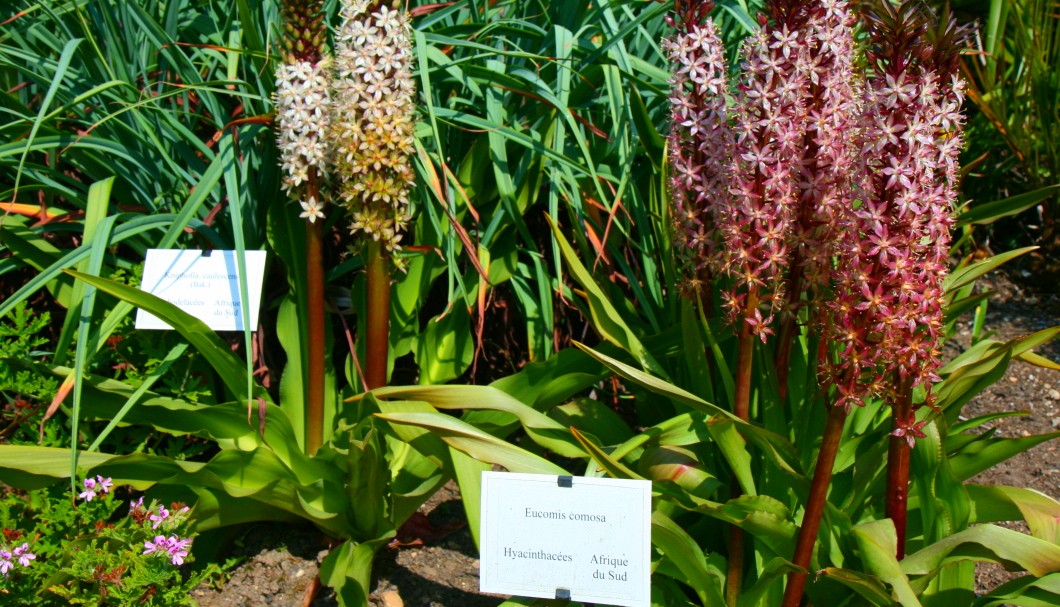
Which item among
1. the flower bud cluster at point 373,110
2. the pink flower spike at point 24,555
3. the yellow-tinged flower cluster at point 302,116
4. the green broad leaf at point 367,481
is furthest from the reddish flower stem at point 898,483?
the pink flower spike at point 24,555

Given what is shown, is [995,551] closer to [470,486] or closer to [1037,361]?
[1037,361]

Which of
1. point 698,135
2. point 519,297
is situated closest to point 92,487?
point 519,297

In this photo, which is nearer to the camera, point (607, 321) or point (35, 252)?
point (607, 321)

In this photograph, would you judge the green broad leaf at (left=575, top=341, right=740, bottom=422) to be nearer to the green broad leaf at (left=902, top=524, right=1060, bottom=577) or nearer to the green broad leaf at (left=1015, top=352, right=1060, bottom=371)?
the green broad leaf at (left=902, top=524, right=1060, bottom=577)

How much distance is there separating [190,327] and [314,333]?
11.0 inches

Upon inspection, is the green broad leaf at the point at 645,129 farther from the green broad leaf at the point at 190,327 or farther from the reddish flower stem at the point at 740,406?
the green broad leaf at the point at 190,327

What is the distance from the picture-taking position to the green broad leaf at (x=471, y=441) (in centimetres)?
174

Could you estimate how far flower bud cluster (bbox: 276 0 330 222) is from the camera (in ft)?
6.25

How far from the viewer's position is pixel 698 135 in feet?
5.52

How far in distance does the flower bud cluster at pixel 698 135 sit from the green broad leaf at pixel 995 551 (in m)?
0.64

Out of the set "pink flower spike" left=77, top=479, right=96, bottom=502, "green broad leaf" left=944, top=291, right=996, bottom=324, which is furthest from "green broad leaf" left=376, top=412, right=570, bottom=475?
"green broad leaf" left=944, top=291, right=996, bottom=324

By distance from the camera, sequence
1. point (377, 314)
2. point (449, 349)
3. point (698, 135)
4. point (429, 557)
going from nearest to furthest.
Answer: point (698, 135)
point (377, 314)
point (429, 557)
point (449, 349)

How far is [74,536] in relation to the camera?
6.95 ft

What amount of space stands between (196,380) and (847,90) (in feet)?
5.49
